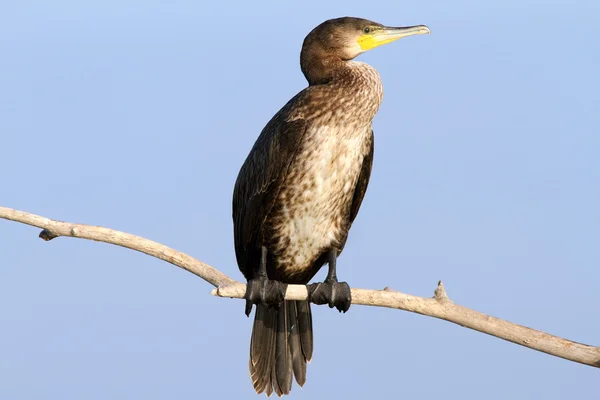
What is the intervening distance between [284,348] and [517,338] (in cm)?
164

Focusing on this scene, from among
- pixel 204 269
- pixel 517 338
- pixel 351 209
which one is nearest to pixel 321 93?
pixel 351 209

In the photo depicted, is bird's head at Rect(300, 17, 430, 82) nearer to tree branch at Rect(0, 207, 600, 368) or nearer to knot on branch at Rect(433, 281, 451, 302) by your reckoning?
tree branch at Rect(0, 207, 600, 368)

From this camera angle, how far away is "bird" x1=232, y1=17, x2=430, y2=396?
649 centimetres

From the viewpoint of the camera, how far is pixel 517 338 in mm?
6074

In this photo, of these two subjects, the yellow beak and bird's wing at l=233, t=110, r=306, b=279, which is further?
the yellow beak

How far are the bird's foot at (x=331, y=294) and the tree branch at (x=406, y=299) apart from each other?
422 millimetres

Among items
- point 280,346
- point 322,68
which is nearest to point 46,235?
point 280,346

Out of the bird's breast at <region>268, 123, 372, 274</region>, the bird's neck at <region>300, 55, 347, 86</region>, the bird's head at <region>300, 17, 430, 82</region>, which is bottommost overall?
the bird's breast at <region>268, 123, 372, 274</region>

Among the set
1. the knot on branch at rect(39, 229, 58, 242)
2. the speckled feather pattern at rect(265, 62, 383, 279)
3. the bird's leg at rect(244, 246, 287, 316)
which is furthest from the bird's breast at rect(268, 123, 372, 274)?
the knot on branch at rect(39, 229, 58, 242)

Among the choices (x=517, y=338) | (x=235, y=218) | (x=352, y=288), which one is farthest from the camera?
(x=235, y=218)

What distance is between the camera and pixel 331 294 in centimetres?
662

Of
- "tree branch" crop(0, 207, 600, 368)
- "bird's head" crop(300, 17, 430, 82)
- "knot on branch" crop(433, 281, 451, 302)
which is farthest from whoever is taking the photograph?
"bird's head" crop(300, 17, 430, 82)

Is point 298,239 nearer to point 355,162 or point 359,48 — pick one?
point 355,162

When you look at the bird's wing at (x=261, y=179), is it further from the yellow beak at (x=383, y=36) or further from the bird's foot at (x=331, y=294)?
the yellow beak at (x=383, y=36)
